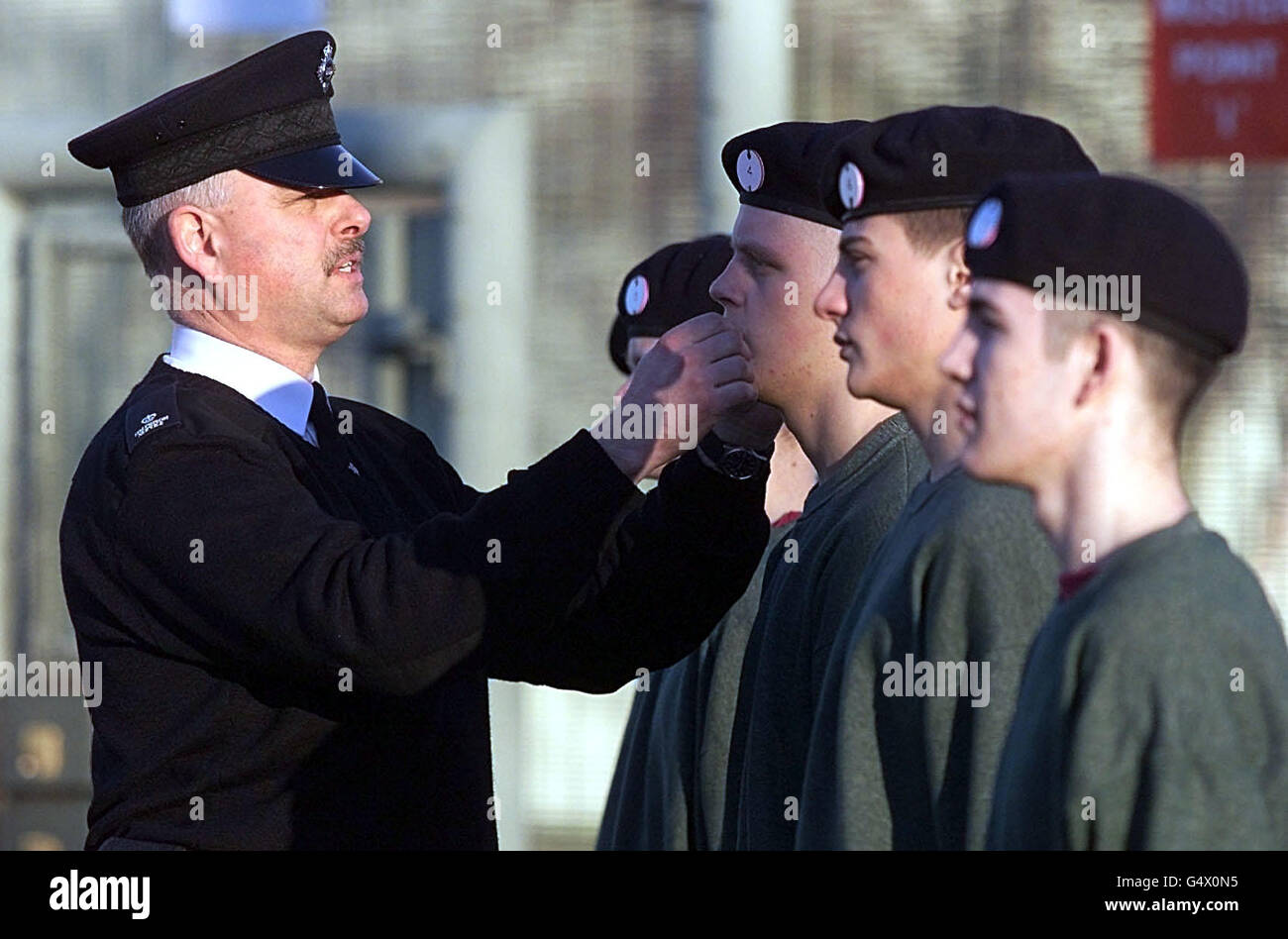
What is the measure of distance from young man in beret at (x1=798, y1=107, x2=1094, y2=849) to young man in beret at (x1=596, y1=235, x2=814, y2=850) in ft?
2.36

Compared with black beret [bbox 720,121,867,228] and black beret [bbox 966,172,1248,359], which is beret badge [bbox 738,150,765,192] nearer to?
black beret [bbox 720,121,867,228]

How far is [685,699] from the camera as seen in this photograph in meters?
3.19

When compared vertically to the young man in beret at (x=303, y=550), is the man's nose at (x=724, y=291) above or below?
above

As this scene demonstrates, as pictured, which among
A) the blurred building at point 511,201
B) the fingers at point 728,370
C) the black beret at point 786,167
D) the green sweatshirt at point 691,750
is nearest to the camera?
the fingers at point 728,370

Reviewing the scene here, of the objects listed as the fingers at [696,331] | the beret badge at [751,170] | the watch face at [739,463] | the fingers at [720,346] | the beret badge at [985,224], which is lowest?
the watch face at [739,463]

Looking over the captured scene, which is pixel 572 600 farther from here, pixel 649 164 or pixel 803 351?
pixel 649 164

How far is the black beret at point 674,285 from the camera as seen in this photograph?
12.1 feet

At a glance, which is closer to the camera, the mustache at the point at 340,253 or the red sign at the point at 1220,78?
the mustache at the point at 340,253

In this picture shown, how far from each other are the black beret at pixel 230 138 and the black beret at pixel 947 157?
80cm

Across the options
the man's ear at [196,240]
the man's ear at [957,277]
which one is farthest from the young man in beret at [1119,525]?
the man's ear at [196,240]

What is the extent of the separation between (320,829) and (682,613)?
0.54 meters

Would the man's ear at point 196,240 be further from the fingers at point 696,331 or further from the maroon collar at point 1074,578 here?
the maroon collar at point 1074,578

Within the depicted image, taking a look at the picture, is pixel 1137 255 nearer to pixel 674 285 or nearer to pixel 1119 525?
pixel 1119 525
